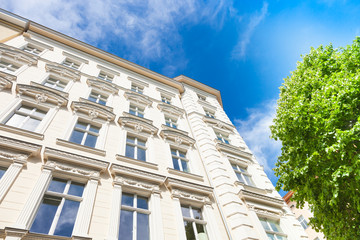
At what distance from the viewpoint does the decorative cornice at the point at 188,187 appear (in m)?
9.52

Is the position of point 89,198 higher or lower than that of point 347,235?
higher

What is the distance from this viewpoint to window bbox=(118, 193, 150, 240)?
7234 millimetres

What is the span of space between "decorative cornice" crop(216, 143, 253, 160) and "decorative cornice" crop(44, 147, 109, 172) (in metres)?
7.91

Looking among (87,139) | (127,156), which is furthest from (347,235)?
(87,139)

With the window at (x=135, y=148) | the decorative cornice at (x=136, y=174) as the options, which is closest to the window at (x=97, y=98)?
the window at (x=135, y=148)

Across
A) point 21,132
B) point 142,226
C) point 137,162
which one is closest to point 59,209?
point 142,226

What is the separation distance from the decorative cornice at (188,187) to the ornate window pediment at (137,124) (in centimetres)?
385

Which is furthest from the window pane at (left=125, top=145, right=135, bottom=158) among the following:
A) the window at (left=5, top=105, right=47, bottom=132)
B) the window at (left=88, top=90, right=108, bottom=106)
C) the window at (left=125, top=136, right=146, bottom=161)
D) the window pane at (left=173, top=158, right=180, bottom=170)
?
the window at (left=88, top=90, right=108, bottom=106)

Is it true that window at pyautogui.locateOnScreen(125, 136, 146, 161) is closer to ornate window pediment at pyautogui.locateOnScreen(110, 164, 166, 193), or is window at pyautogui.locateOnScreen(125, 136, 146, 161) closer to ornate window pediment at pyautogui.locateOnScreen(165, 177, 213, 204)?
ornate window pediment at pyautogui.locateOnScreen(110, 164, 166, 193)

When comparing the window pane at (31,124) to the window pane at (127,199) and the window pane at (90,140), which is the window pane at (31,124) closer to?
the window pane at (90,140)

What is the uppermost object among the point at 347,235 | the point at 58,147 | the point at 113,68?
the point at 113,68

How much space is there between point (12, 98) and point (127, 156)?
20.2 ft

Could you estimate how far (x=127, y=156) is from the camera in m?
10.3

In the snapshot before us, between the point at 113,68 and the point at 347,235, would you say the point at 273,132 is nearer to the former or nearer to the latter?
the point at 347,235
